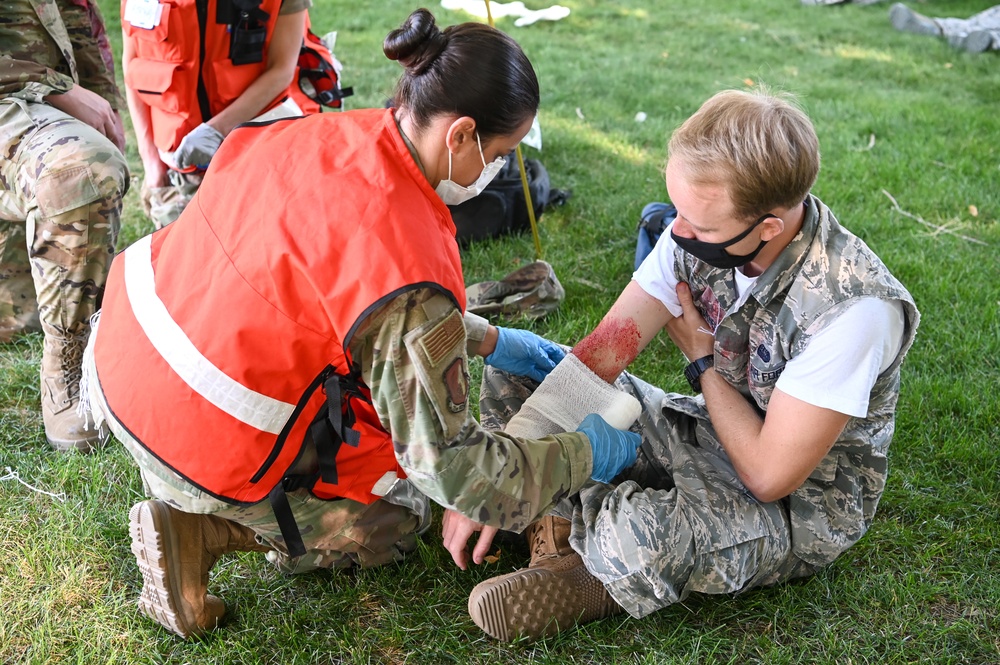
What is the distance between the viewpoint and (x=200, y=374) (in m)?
1.90

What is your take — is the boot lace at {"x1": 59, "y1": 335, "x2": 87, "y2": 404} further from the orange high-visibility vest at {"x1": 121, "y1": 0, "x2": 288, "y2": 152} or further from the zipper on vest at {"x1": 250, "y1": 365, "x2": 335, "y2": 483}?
the zipper on vest at {"x1": 250, "y1": 365, "x2": 335, "y2": 483}

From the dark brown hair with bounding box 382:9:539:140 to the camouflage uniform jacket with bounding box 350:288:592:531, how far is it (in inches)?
16.7

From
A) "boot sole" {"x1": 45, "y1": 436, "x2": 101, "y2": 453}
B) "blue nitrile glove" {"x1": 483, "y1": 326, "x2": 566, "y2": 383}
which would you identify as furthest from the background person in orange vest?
"blue nitrile glove" {"x1": 483, "y1": 326, "x2": 566, "y2": 383}

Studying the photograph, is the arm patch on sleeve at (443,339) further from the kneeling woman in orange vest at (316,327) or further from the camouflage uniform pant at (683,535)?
the camouflage uniform pant at (683,535)

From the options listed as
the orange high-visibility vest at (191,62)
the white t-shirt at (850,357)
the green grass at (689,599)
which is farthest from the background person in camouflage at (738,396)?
the orange high-visibility vest at (191,62)

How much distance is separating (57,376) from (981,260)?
4091 mm

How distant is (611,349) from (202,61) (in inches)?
86.9

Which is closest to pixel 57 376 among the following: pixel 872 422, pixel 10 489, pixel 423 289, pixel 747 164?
pixel 10 489

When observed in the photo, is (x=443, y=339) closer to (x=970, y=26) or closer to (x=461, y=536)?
(x=461, y=536)

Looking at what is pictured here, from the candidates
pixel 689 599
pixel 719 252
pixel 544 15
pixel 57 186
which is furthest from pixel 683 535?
pixel 544 15

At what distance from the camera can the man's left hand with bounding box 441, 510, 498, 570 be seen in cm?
218

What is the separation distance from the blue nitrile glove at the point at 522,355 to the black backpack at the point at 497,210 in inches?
63.5

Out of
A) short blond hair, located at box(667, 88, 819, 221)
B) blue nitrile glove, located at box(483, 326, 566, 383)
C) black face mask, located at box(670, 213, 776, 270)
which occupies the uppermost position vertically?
short blond hair, located at box(667, 88, 819, 221)

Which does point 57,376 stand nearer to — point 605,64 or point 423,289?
point 423,289
